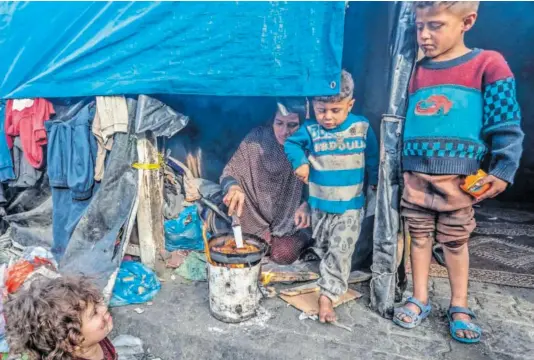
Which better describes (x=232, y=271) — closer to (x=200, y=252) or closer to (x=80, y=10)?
(x=200, y=252)

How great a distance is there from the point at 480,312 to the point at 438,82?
1.81 m

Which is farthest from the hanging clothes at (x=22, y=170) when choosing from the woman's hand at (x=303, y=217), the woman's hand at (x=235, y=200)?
the woman's hand at (x=303, y=217)

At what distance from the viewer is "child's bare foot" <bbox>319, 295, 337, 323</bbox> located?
2998 millimetres

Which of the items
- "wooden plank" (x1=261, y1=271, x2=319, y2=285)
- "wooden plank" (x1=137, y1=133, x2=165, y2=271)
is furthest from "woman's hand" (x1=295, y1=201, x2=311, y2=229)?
"wooden plank" (x1=137, y1=133, x2=165, y2=271)

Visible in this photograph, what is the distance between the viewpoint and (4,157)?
14.3ft

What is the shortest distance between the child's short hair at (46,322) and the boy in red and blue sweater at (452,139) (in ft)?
7.17

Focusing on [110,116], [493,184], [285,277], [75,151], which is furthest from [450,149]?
[75,151]

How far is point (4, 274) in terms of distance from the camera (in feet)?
12.3

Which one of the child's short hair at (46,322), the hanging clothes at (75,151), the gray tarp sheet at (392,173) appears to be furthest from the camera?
the hanging clothes at (75,151)

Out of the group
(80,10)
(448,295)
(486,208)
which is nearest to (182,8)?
(80,10)

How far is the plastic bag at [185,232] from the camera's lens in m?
3.99

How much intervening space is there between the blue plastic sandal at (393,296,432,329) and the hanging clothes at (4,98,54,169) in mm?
3668

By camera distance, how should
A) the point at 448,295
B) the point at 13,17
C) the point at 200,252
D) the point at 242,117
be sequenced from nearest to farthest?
the point at 448,295 → the point at 13,17 → the point at 200,252 → the point at 242,117

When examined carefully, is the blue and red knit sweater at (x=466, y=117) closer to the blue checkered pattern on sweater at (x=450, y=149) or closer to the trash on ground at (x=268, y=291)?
the blue checkered pattern on sweater at (x=450, y=149)
